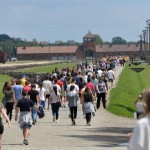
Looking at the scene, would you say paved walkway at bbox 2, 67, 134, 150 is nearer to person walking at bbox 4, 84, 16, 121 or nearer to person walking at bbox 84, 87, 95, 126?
person walking at bbox 84, 87, 95, 126

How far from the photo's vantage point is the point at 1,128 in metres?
12.2

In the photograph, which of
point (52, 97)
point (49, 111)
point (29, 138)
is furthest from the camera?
point (49, 111)

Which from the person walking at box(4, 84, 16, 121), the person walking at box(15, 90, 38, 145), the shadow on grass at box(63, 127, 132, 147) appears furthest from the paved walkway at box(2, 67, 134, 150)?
the person walking at box(4, 84, 16, 121)

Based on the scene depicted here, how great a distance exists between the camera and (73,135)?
17.8 metres

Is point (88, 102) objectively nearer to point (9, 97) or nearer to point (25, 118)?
point (9, 97)

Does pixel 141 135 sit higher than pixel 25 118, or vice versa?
pixel 141 135

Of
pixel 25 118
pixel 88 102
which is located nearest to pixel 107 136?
pixel 88 102

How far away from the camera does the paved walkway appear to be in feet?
49.8

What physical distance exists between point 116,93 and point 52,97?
53.5ft

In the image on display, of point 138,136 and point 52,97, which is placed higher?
point 138,136

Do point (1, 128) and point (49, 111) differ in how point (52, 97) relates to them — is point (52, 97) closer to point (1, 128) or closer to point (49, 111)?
point (49, 111)

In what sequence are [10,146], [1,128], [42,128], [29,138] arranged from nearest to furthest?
[1,128], [10,146], [29,138], [42,128]

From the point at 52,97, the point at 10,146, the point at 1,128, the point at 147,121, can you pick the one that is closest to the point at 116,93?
the point at 52,97

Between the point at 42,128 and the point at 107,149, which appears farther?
the point at 42,128
